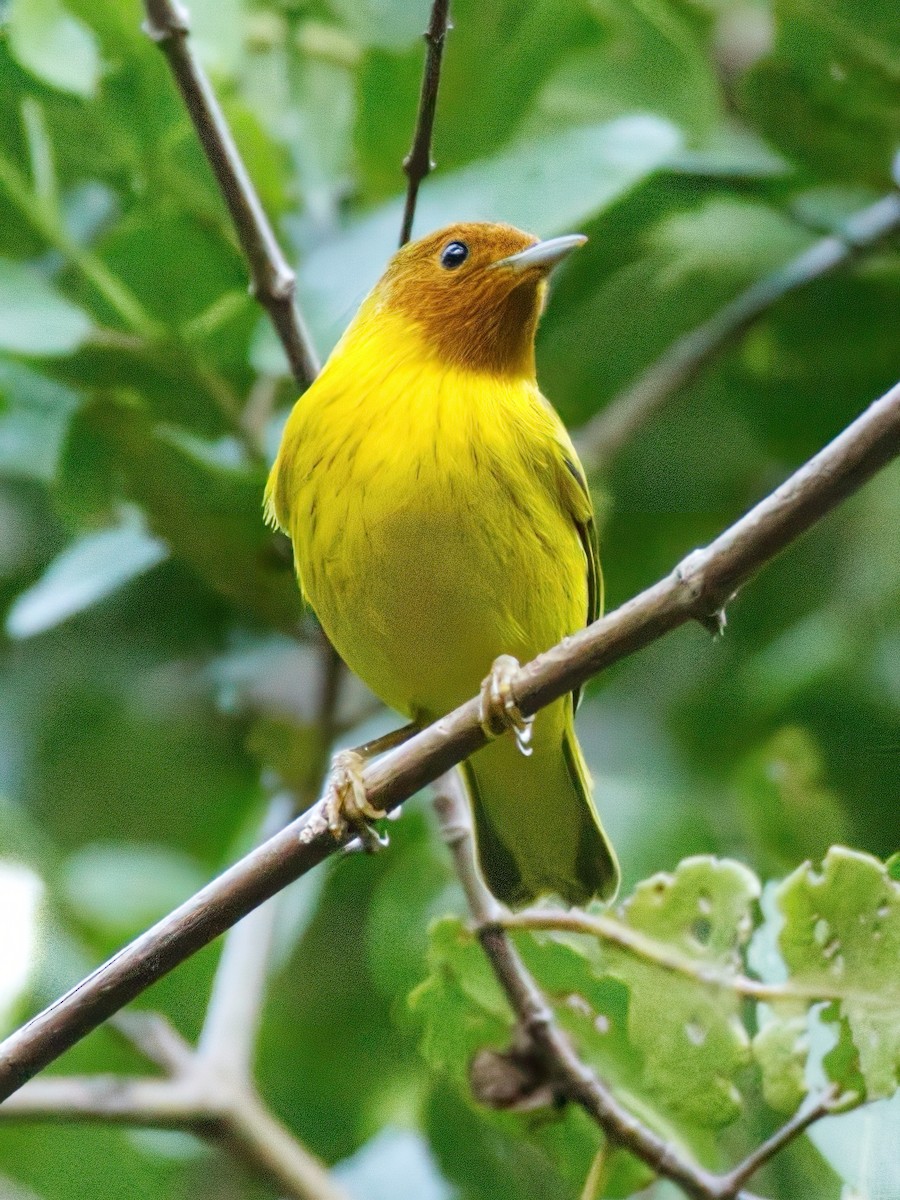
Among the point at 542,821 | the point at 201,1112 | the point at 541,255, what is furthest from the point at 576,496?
the point at 201,1112

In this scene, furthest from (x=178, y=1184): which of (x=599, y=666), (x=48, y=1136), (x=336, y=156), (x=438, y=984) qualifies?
(x=336, y=156)

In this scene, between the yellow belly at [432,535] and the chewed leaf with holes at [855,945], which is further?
the yellow belly at [432,535]

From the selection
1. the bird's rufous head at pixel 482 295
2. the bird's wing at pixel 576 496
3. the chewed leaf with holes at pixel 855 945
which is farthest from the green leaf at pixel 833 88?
the chewed leaf with holes at pixel 855 945

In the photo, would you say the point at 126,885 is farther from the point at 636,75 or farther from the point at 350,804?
the point at 636,75

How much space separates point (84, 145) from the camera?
2826 mm

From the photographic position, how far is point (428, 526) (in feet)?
7.13

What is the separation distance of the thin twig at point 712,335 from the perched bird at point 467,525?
0.48 metres

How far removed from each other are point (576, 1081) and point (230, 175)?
141cm

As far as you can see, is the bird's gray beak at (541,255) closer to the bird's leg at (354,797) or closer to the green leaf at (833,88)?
the green leaf at (833,88)

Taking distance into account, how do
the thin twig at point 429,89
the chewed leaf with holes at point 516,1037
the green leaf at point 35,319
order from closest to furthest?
the thin twig at point 429,89
the chewed leaf with holes at point 516,1037
the green leaf at point 35,319

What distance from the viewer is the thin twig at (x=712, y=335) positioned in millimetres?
2949

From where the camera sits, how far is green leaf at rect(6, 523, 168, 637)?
289 cm

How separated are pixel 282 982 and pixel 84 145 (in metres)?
1.70

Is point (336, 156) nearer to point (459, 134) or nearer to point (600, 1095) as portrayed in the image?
point (459, 134)
